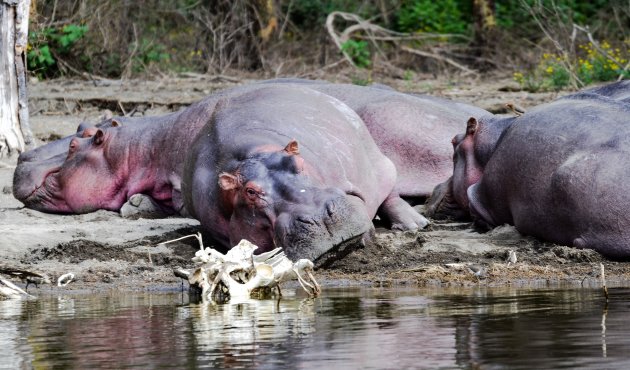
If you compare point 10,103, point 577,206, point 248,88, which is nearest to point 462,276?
point 577,206

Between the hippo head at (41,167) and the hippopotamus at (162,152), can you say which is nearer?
the hippopotamus at (162,152)

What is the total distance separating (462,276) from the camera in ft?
24.5

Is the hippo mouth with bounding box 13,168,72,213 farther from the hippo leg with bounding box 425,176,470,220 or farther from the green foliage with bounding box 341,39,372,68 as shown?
the green foliage with bounding box 341,39,372,68

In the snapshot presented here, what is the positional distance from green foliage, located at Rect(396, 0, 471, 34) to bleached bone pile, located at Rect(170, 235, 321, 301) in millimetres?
13149

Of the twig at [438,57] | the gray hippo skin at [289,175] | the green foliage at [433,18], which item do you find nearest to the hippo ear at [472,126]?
the gray hippo skin at [289,175]

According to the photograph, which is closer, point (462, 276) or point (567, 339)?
point (567, 339)

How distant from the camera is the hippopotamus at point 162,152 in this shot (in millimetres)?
10375

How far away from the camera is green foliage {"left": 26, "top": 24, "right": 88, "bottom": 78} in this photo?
655 inches

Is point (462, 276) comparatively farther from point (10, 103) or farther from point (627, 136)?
point (10, 103)

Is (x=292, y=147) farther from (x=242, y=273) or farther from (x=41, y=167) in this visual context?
(x=41, y=167)

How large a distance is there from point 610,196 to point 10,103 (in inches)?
244

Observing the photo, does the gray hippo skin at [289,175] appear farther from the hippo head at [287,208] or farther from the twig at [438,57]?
the twig at [438,57]

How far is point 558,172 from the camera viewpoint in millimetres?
8156

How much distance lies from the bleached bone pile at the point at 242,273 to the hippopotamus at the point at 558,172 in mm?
1746
